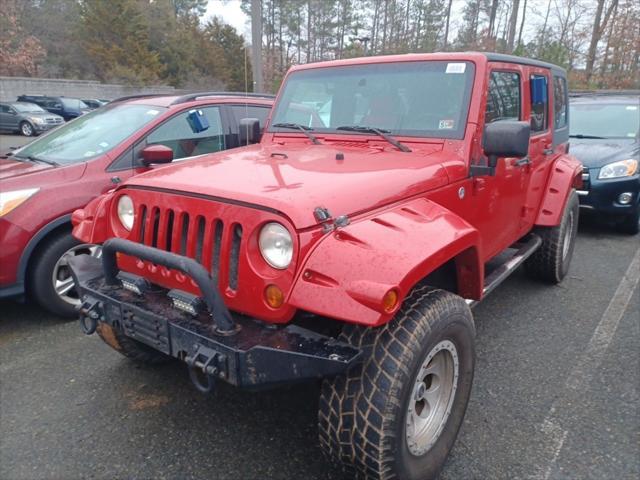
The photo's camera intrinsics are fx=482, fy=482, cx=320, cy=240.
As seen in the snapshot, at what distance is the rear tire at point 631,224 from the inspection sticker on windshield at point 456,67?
181 inches

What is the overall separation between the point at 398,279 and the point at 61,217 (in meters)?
3.00

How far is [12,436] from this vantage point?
102 inches

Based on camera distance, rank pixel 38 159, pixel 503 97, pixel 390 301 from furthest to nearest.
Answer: pixel 38 159, pixel 503 97, pixel 390 301

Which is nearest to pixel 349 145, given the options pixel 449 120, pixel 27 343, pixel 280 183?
pixel 449 120

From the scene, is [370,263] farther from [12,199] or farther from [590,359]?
[12,199]

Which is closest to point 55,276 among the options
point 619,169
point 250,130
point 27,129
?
point 250,130

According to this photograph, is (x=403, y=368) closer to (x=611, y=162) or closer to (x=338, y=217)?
(x=338, y=217)

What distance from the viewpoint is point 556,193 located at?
4258mm

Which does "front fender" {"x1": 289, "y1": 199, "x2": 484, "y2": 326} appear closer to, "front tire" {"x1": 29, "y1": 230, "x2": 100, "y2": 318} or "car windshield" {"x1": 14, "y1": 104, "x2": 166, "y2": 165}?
"front tire" {"x1": 29, "y1": 230, "x2": 100, "y2": 318}

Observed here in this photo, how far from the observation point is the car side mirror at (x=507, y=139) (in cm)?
261

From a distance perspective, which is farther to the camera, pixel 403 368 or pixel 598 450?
pixel 598 450

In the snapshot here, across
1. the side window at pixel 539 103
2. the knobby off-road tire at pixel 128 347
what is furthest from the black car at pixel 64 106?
the side window at pixel 539 103

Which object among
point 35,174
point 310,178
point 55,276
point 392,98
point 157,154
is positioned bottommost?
point 55,276

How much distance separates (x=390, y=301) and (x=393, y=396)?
0.40 metres
